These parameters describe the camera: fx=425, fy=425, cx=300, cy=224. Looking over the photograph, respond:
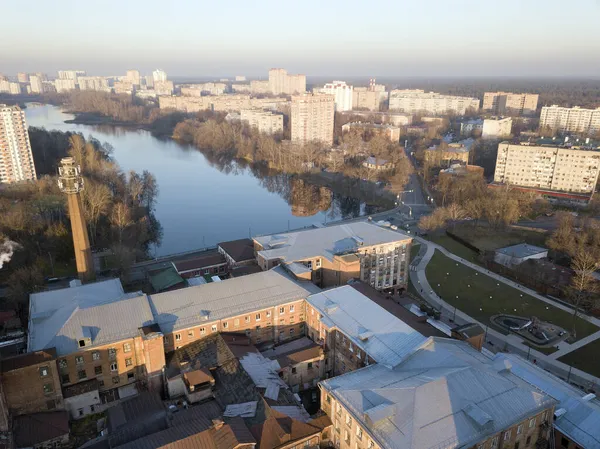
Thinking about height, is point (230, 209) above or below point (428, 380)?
below

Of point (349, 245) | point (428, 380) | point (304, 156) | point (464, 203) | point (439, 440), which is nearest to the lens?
point (439, 440)

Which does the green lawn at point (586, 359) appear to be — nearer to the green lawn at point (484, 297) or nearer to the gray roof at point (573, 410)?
the green lawn at point (484, 297)

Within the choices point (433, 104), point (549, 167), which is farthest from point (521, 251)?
point (433, 104)

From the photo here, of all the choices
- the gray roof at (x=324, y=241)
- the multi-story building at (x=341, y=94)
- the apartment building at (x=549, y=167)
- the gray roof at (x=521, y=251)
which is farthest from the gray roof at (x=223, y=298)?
the multi-story building at (x=341, y=94)

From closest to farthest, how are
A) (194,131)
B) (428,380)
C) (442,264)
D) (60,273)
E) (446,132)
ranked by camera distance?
(428,380)
(60,273)
(442,264)
(194,131)
(446,132)

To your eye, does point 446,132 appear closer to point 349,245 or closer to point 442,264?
point 442,264

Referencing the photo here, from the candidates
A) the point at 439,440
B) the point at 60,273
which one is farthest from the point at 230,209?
the point at 439,440
